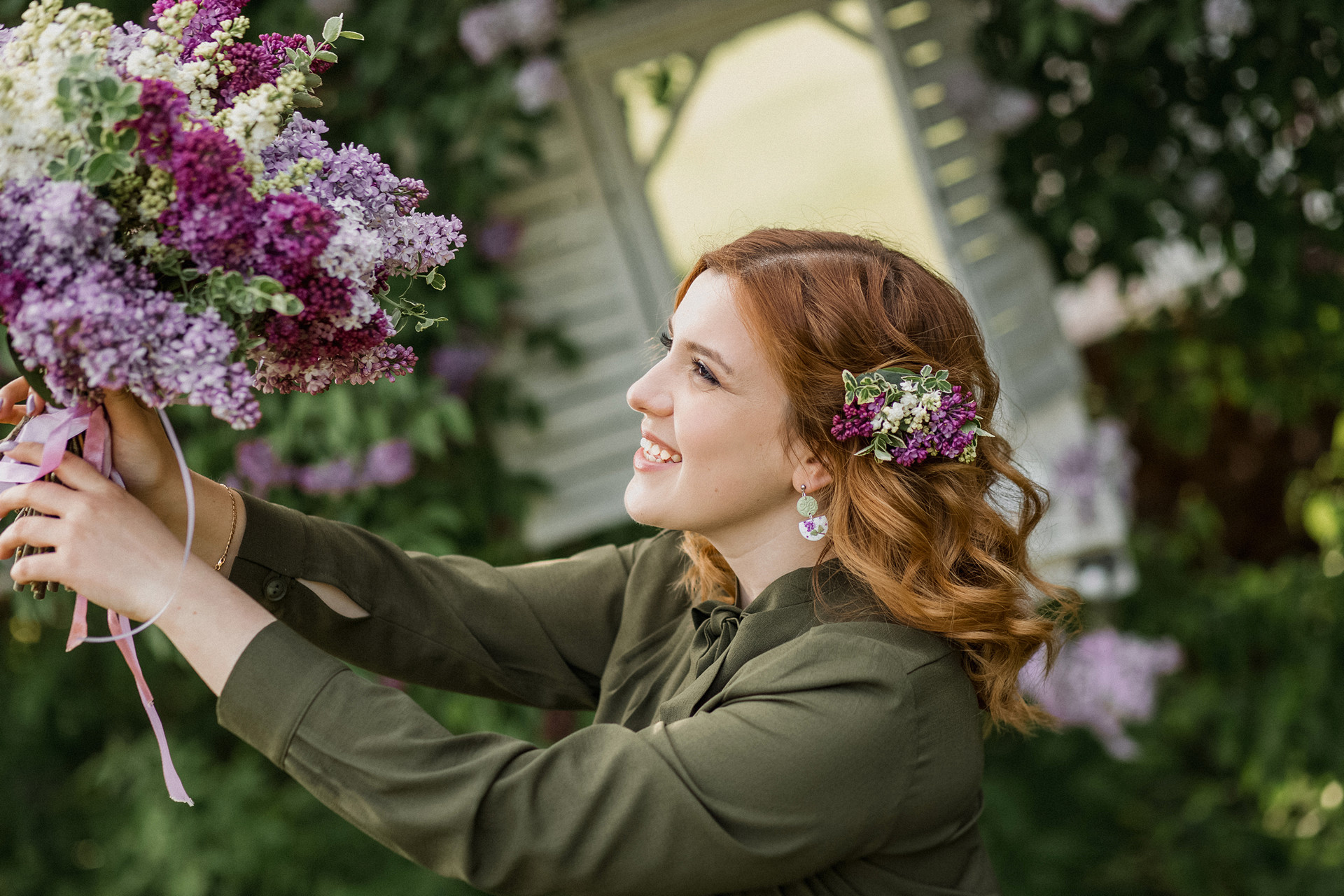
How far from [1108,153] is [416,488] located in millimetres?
2120

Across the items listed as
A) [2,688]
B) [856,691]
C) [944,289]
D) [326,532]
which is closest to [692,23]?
[944,289]

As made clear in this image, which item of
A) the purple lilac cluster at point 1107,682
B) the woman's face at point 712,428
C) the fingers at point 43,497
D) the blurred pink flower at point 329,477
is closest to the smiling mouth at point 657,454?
the woman's face at point 712,428

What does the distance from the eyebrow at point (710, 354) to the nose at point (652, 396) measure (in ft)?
0.17

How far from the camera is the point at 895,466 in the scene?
1.50 m

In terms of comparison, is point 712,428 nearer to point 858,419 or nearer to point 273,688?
point 858,419

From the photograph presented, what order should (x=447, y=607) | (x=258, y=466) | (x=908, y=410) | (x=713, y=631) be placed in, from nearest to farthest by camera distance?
1. (x=908, y=410)
2. (x=713, y=631)
3. (x=447, y=607)
4. (x=258, y=466)

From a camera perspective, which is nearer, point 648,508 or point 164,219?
point 164,219

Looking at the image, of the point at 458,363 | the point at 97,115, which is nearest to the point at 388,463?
the point at 458,363

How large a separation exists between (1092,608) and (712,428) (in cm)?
254

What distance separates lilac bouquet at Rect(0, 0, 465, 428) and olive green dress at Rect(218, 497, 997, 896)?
0.31 m

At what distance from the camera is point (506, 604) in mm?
1728

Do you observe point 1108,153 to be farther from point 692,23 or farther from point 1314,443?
point 1314,443

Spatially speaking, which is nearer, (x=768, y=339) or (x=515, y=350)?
(x=768, y=339)

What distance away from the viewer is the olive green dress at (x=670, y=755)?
1171 millimetres
